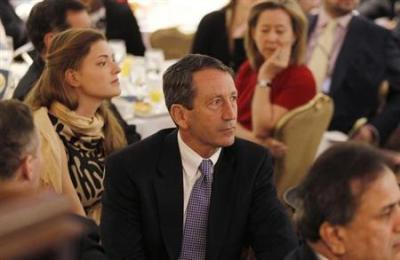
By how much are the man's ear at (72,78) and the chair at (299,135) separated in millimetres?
1111

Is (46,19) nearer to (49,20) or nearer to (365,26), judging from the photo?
(49,20)

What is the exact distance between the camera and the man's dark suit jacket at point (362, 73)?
Answer: 4684mm

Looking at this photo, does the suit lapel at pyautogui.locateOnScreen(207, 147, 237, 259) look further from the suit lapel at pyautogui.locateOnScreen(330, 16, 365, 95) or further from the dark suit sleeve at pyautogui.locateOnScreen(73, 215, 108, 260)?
the suit lapel at pyautogui.locateOnScreen(330, 16, 365, 95)

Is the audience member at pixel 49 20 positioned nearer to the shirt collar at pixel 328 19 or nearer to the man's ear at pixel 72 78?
the man's ear at pixel 72 78

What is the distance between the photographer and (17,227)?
1.37 feet

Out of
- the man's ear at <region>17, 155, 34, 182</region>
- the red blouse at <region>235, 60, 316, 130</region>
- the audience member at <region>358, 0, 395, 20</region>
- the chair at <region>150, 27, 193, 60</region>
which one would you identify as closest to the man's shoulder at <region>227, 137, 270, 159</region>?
the man's ear at <region>17, 155, 34, 182</region>

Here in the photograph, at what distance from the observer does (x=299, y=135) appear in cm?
364

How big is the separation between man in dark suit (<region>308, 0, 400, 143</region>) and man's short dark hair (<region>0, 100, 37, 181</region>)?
119 inches

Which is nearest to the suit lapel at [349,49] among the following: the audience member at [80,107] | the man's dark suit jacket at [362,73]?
the man's dark suit jacket at [362,73]

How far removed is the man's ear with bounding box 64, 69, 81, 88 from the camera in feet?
9.67

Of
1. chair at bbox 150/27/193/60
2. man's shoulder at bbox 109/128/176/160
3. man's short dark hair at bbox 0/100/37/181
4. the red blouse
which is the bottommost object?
chair at bbox 150/27/193/60

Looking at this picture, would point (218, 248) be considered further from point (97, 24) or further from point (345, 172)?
point (97, 24)

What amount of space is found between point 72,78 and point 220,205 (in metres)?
1.05

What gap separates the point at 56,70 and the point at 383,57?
2537 millimetres
